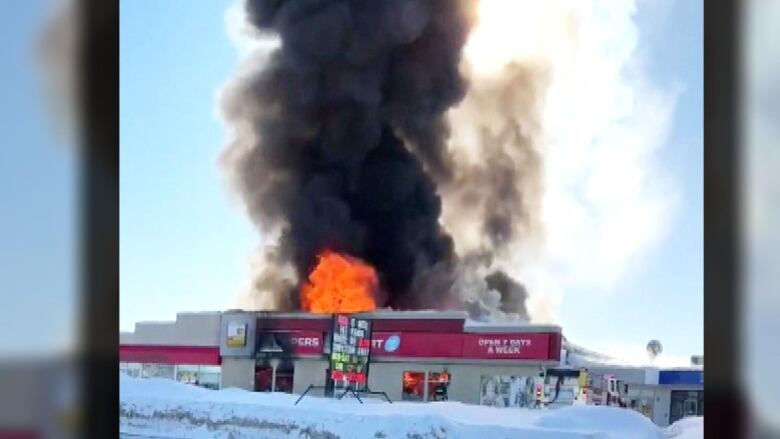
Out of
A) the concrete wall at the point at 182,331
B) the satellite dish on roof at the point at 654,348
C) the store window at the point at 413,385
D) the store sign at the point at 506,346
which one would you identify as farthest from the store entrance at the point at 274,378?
the satellite dish on roof at the point at 654,348

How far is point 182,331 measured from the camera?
5.74ft

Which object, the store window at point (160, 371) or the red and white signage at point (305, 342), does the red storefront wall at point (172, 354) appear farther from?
the red and white signage at point (305, 342)

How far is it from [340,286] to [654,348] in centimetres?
55

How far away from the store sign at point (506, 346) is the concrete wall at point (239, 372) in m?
0.42

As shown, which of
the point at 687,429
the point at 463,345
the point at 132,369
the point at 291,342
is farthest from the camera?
the point at 132,369

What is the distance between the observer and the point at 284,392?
1695 mm

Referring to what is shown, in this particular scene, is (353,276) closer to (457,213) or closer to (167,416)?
(457,213)

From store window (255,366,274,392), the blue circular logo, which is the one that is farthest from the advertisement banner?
store window (255,366,274,392)

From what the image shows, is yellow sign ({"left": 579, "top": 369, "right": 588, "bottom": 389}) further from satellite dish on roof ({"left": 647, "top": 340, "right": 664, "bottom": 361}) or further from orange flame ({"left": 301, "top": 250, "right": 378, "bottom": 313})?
orange flame ({"left": 301, "top": 250, "right": 378, "bottom": 313})

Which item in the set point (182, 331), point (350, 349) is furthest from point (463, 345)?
point (182, 331)

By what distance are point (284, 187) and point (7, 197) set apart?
0.56 metres

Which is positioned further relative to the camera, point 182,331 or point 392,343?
point 182,331

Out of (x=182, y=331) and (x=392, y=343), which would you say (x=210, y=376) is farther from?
(x=392, y=343)

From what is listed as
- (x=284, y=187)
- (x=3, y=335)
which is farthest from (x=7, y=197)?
(x=284, y=187)
